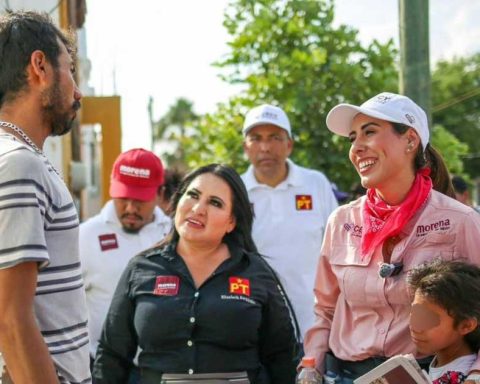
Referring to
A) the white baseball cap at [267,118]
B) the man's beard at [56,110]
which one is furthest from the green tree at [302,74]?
the man's beard at [56,110]

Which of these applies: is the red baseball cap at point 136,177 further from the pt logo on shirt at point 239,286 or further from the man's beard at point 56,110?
the man's beard at point 56,110

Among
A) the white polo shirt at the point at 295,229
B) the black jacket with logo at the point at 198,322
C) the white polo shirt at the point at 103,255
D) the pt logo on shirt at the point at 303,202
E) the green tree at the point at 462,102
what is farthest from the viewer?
the green tree at the point at 462,102

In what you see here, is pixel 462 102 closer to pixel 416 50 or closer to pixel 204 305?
pixel 416 50

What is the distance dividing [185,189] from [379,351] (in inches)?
54.2

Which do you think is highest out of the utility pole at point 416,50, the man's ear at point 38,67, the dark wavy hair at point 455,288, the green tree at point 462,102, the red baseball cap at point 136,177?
the green tree at point 462,102

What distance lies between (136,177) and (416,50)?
207cm

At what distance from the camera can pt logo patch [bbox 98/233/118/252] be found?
5.14 m

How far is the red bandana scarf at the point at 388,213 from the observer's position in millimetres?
3242

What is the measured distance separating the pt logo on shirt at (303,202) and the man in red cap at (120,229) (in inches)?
38.0

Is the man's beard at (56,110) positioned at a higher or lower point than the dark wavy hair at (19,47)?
lower

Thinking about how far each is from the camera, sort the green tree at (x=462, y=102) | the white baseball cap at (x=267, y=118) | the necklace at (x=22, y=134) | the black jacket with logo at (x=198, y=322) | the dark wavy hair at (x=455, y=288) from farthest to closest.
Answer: the green tree at (x=462, y=102) → the white baseball cap at (x=267, y=118) → the black jacket with logo at (x=198, y=322) → the dark wavy hair at (x=455, y=288) → the necklace at (x=22, y=134)

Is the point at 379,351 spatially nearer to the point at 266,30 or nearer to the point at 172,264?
the point at 172,264

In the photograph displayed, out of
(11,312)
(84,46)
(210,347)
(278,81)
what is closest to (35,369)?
(11,312)

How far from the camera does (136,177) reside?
536cm
